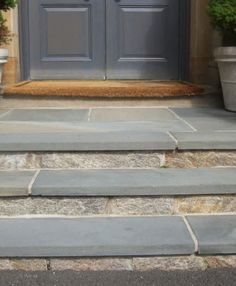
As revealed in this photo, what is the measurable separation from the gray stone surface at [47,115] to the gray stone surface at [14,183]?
2.64 feet

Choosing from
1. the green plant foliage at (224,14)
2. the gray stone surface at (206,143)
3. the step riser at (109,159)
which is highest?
the green plant foliage at (224,14)

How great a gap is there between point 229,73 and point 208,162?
A: 937 millimetres

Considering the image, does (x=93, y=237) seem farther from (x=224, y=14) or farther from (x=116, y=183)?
(x=224, y=14)

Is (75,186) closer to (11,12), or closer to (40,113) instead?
(40,113)

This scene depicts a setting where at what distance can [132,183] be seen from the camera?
2.26 metres

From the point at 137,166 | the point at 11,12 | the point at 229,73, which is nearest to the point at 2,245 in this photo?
the point at 137,166

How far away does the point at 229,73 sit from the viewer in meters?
3.21

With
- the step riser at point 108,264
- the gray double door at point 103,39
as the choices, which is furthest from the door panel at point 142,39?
the step riser at point 108,264

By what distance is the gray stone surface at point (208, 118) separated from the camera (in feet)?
9.29

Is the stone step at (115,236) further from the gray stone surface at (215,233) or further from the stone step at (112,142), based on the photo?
the stone step at (112,142)

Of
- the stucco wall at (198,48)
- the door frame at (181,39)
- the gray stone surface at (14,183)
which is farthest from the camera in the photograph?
the door frame at (181,39)

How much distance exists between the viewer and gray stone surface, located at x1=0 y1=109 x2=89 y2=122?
10.3ft

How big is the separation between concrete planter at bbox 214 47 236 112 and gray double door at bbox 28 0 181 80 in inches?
38.8

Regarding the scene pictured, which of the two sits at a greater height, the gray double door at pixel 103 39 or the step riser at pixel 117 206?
the gray double door at pixel 103 39
